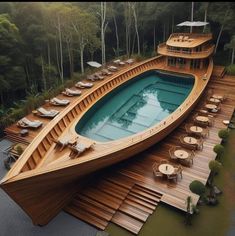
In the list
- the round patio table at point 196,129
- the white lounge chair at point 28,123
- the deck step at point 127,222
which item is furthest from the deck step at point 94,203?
the round patio table at point 196,129

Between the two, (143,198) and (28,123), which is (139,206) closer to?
(143,198)

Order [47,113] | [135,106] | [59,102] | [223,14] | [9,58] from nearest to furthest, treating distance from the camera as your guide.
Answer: [47,113], [59,102], [9,58], [135,106], [223,14]

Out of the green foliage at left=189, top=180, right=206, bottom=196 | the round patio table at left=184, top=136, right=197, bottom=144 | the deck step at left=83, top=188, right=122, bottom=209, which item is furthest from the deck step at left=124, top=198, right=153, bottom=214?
the round patio table at left=184, top=136, right=197, bottom=144

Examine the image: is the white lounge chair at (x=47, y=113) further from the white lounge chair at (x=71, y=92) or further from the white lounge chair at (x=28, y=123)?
the white lounge chair at (x=71, y=92)

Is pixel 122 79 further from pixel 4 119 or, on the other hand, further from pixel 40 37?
pixel 4 119

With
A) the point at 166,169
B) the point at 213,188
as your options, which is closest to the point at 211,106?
the point at 213,188

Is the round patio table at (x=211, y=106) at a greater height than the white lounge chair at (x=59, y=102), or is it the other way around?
the white lounge chair at (x=59, y=102)
